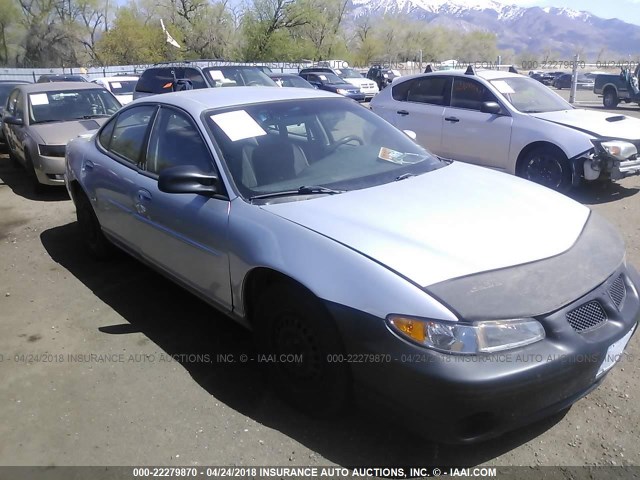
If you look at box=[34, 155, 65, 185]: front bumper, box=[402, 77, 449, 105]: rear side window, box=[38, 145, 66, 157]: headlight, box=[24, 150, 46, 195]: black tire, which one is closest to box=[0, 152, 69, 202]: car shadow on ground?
box=[24, 150, 46, 195]: black tire

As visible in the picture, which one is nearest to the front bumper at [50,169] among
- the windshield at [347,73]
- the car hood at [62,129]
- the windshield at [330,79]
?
the car hood at [62,129]

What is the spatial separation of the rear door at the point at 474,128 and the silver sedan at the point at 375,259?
3.67m

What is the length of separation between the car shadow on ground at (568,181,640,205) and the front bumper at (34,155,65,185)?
22.3 feet

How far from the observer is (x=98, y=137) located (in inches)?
194

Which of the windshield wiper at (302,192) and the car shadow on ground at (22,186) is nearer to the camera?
the windshield wiper at (302,192)

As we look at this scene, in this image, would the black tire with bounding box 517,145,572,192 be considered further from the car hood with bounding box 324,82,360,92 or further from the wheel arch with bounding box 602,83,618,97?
the car hood with bounding box 324,82,360,92

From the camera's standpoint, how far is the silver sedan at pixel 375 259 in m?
2.22

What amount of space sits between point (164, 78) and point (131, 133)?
9.03 metres

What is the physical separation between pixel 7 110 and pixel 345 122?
26.5 ft

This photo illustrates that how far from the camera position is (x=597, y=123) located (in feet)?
22.4

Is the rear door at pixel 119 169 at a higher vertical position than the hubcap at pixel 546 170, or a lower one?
higher

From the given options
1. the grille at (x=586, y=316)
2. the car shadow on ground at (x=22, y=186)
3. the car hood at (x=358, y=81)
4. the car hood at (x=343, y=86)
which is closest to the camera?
the grille at (x=586, y=316)

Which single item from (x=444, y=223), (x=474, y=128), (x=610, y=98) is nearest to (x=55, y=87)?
(x=474, y=128)

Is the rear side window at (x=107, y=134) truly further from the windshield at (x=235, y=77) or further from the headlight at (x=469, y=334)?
the windshield at (x=235, y=77)
